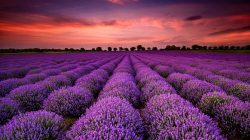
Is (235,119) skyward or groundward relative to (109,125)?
groundward

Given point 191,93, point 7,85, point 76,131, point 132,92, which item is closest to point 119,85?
point 132,92

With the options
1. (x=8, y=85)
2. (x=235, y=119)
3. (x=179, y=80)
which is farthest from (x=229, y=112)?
(x=8, y=85)

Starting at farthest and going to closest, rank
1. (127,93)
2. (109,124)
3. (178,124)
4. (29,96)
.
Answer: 1. (29,96)
2. (127,93)
3. (178,124)
4. (109,124)

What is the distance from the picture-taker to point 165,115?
124 inches

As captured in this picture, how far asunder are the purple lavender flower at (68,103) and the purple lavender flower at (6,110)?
2.13ft

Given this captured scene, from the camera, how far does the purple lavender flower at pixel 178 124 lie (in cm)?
250

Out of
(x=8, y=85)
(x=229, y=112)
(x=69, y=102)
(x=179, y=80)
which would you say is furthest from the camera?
(x=179, y=80)

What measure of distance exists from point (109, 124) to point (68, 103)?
248 cm

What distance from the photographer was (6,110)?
14.1ft

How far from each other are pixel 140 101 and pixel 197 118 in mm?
3157

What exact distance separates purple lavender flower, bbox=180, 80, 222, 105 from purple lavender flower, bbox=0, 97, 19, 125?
456cm

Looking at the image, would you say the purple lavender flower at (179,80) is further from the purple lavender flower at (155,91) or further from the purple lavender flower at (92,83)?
the purple lavender flower at (92,83)

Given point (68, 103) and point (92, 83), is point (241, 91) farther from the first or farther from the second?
point (92, 83)

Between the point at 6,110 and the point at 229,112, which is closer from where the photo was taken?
the point at 229,112
